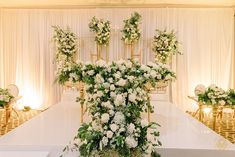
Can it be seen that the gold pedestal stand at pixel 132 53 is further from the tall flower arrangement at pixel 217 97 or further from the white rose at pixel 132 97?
the white rose at pixel 132 97

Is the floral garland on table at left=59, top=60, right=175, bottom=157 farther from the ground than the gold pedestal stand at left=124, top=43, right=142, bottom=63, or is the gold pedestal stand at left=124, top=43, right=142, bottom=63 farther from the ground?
the gold pedestal stand at left=124, top=43, right=142, bottom=63

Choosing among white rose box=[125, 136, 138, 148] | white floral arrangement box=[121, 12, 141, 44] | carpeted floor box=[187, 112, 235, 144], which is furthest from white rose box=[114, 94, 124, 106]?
white floral arrangement box=[121, 12, 141, 44]

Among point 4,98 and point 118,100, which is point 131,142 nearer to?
point 118,100

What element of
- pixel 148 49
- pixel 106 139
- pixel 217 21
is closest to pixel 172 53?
pixel 148 49

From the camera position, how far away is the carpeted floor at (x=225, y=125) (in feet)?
19.5

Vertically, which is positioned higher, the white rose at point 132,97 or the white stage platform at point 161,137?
the white rose at point 132,97

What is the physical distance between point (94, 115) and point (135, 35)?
234 inches

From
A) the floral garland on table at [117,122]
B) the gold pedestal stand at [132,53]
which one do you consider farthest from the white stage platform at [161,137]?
the gold pedestal stand at [132,53]

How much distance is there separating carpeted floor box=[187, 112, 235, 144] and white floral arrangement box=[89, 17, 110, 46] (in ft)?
10.7

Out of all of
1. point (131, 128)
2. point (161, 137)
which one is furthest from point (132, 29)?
point (131, 128)

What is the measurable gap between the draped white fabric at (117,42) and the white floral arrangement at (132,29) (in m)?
0.55

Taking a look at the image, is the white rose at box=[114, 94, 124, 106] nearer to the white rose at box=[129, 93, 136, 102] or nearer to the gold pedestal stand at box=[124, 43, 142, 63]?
the white rose at box=[129, 93, 136, 102]

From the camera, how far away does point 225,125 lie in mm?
6852

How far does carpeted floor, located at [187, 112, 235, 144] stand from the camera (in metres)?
5.93
